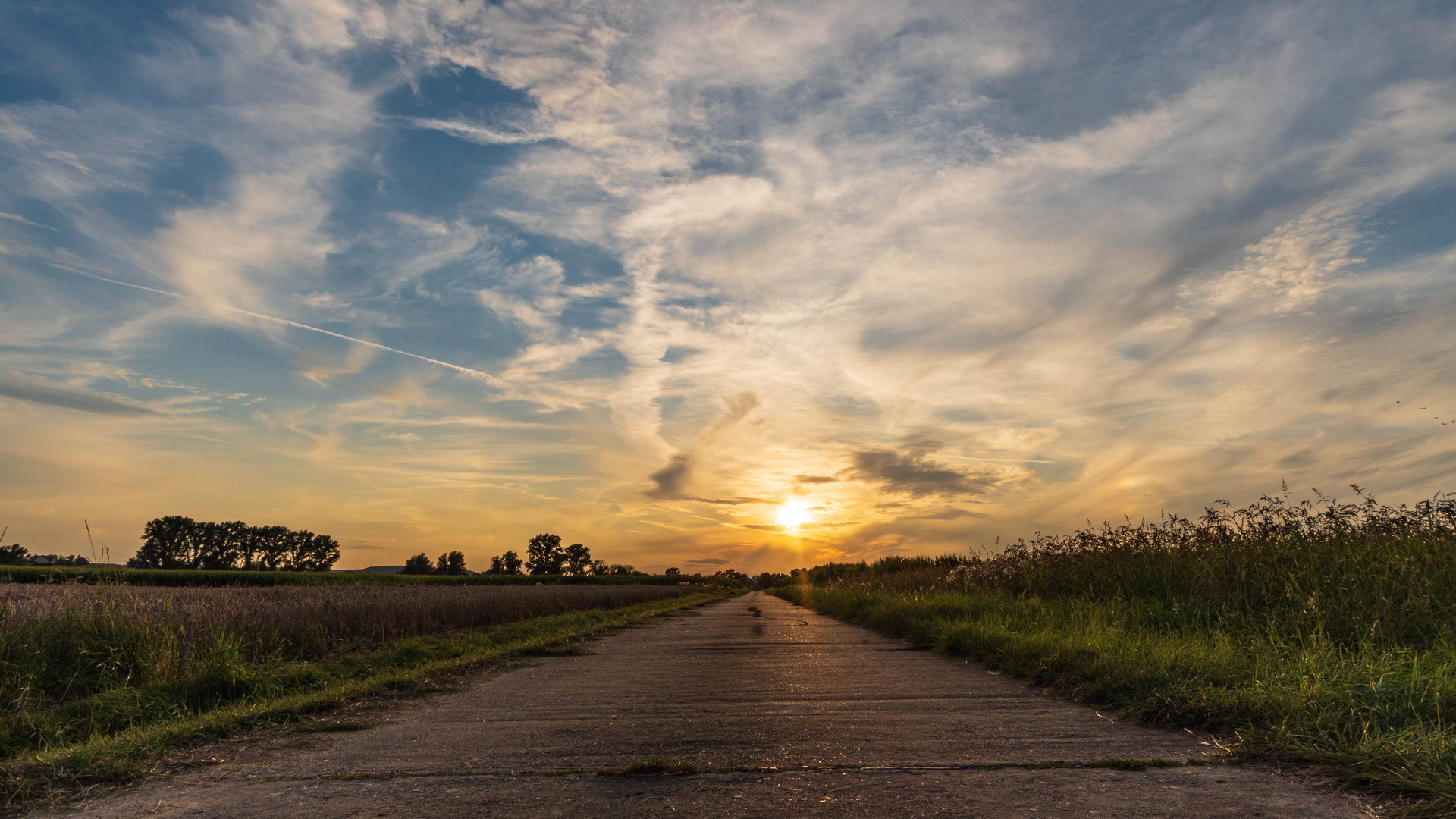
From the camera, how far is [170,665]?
8133mm

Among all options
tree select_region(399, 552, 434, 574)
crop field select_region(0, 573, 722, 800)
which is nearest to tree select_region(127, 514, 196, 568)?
tree select_region(399, 552, 434, 574)

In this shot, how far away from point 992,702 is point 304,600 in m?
14.1

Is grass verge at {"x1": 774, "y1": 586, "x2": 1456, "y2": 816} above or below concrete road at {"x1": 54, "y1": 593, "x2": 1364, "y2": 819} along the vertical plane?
above

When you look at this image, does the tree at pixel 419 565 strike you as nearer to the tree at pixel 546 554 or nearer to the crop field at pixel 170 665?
the tree at pixel 546 554

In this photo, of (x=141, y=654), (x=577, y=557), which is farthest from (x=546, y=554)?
(x=141, y=654)

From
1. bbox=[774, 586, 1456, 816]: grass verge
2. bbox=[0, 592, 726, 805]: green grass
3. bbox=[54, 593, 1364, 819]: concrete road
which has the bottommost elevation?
bbox=[0, 592, 726, 805]: green grass

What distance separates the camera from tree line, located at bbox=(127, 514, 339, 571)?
81812 mm

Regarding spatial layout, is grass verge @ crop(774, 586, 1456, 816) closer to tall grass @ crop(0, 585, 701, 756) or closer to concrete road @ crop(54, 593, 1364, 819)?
concrete road @ crop(54, 593, 1364, 819)

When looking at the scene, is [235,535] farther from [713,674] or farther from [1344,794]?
[1344,794]

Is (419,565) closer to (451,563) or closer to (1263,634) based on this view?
(451,563)

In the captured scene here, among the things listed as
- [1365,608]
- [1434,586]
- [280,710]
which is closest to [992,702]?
[1365,608]

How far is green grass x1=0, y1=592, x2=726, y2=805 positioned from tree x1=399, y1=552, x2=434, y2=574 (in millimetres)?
106672

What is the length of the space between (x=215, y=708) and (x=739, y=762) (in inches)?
237

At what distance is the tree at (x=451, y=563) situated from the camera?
115 metres
